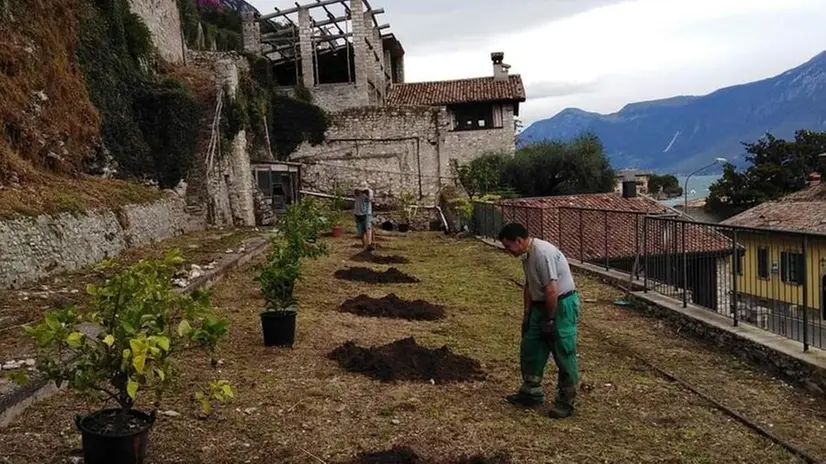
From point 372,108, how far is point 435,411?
1000 inches

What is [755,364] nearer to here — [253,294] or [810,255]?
[810,255]

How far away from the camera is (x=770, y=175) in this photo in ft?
140

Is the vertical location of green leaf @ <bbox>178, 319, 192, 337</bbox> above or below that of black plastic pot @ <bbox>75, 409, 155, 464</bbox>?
above

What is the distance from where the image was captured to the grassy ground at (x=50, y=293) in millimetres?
5375

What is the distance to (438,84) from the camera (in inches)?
1478

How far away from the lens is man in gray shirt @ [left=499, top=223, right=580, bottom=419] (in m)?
4.90

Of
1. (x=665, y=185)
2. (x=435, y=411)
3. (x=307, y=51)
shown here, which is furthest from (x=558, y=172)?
(x=665, y=185)

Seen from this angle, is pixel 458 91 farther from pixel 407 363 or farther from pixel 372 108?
pixel 407 363

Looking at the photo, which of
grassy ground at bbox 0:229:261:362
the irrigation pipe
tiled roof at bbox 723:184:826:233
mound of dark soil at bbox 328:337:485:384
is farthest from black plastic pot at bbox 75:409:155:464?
tiled roof at bbox 723:184:826:233

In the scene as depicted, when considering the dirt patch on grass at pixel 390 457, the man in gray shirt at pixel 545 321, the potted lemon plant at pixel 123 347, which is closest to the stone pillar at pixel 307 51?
the man in gray shirt at pixel 545 321

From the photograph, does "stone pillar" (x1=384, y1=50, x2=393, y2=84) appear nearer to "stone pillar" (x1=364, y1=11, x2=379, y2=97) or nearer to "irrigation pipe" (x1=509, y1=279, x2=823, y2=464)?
"stone pillar" (x1=364, y1=11, x2=379, y2=97)

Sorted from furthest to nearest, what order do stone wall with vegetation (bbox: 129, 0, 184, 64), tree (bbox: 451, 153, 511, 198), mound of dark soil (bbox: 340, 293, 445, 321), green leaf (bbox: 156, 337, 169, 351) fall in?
tree (bbox: 451, 153, 511, 198) < stone wall with vegetation (bbox: 129, 0, 184, 64) < mound of dark soil (bbox: 340, 293, 445, 321) < green leaf (bbox: 156, 337, 169, 351)

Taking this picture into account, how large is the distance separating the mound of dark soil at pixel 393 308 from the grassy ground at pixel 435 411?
39 centimetres

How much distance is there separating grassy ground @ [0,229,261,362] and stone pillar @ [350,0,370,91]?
19.0 meters
